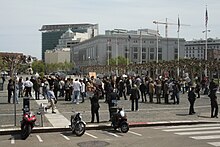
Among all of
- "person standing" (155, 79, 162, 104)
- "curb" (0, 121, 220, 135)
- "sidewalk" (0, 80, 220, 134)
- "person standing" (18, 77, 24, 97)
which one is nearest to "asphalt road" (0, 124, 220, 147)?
"curb" (0, 121, 220, 135)

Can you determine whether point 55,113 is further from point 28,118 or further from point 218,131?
point 218,131

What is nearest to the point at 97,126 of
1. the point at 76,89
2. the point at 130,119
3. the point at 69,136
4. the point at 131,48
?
the point at 69,136

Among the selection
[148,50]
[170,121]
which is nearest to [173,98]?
[170,121]

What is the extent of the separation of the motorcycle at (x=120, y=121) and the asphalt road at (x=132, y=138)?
24 cm

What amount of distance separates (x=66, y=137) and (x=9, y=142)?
6.80 ft

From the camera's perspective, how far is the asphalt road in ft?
41.5

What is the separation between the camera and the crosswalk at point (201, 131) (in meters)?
13.2

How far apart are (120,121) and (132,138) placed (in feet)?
5.61

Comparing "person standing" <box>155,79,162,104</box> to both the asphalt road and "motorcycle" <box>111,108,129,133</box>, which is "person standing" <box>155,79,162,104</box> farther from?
"motorcycle" <box>111,108,129,133</box>

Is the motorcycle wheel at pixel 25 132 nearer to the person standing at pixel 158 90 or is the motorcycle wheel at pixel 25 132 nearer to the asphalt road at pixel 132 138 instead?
the asphalt road at pixel 132 138

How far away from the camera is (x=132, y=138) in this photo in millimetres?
13836

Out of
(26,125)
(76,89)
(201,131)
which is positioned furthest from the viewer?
(76,89)

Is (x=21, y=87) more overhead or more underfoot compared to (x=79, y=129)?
more overhead

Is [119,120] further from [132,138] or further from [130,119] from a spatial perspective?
[130,119]
